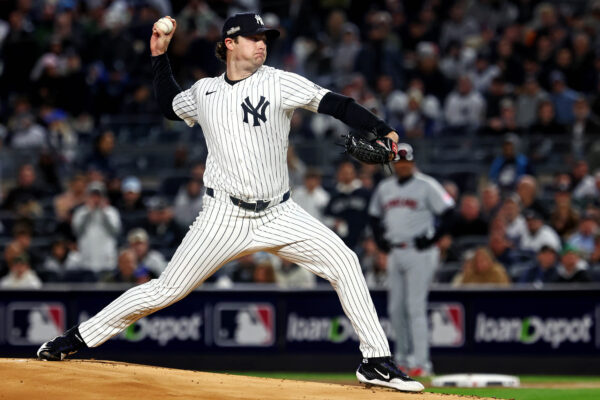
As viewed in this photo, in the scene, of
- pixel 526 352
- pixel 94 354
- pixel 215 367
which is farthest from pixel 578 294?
pixel 94 354

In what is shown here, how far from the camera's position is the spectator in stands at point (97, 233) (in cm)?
1392

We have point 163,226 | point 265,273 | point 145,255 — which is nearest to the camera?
point 265,273

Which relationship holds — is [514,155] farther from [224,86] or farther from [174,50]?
[224,86]

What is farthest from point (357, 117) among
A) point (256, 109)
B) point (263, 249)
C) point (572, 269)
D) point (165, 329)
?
point (165, 329)

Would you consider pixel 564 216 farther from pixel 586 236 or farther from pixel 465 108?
pixel 465 108

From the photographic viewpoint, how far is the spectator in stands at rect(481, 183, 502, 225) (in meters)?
13.6

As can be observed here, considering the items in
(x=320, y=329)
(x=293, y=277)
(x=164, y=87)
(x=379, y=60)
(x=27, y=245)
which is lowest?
(x=320, y=329)

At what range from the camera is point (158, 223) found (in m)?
14.3

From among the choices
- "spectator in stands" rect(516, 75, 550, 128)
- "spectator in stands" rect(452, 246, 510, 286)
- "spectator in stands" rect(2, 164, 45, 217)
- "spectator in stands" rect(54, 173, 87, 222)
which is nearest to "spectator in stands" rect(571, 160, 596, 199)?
"spectator in stands" rect(516, 75, 550, 128)

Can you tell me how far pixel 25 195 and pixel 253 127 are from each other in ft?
30.2

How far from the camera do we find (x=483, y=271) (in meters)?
12.3

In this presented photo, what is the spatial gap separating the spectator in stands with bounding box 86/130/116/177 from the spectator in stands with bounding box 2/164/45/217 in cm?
77

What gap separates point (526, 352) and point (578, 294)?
2.64 feet

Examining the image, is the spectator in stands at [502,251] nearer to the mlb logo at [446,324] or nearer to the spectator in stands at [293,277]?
the mlb logo at [446,324]
